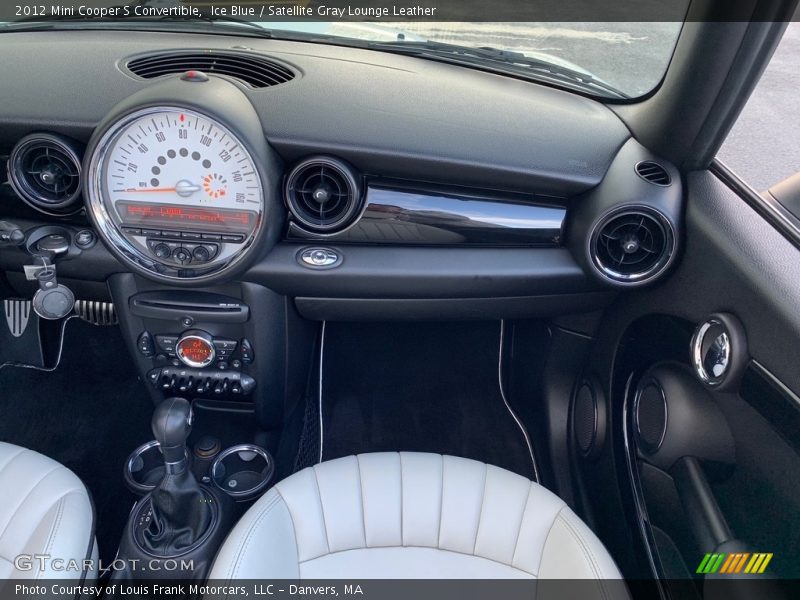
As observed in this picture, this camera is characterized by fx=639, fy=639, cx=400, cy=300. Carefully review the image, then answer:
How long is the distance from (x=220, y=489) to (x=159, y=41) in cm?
131

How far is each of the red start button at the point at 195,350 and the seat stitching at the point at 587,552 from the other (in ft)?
3.35

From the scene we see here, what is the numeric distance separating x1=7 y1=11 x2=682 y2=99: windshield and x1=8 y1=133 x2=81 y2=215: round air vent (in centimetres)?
62

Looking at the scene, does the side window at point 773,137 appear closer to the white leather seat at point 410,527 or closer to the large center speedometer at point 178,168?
the white leather seat at point 410,527

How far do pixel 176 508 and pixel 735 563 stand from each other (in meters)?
1.26

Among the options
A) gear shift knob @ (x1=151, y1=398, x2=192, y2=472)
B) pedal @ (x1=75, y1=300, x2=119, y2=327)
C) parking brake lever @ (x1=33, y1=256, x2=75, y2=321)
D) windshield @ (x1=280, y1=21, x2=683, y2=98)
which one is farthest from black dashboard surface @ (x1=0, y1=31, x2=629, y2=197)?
gear shift knob @ (x1=151, y1=398, x2=192, y2=472)

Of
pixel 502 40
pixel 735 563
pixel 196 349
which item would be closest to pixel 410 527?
pixel 735 563

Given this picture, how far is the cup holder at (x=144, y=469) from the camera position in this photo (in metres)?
1.85

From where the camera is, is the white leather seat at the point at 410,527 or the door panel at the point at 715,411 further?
the white leather seat at the point at 410,527

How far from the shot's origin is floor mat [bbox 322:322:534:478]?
91.0 inches

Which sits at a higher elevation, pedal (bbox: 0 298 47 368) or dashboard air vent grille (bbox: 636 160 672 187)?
dashboard air vent grille (bbox: 636 160 672 187)

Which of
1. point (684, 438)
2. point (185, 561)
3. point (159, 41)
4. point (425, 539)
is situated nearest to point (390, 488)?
point (425, 539)

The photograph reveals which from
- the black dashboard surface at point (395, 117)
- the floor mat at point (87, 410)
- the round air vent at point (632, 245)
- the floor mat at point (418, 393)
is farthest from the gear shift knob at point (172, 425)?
the round air vent at point (632, 245)

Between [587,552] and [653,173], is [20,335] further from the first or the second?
[653,173]

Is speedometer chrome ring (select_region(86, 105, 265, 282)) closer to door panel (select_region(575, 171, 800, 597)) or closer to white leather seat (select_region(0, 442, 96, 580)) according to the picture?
white leather seat (select_region(0, 442, 96, 580))
